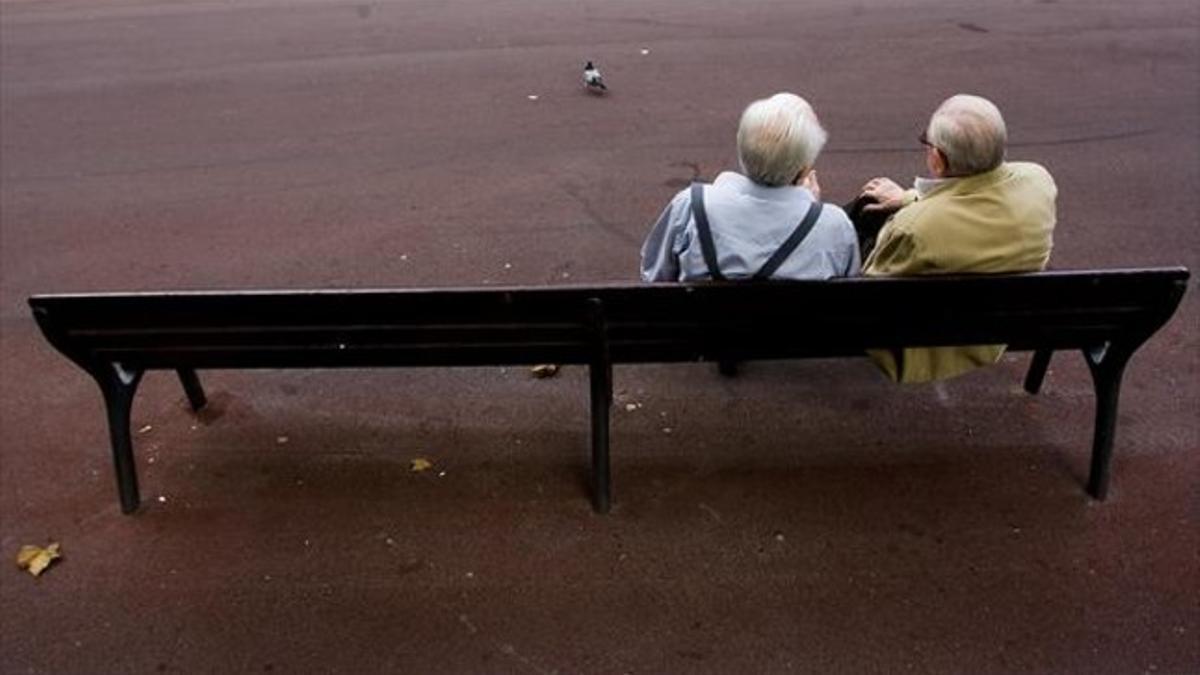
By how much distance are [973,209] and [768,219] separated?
632 millimetres

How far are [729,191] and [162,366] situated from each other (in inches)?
76.5

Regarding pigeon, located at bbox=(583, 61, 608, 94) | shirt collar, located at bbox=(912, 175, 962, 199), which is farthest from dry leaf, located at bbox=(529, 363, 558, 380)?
pigeon, located at bbox=(583, 61, 608, 94)

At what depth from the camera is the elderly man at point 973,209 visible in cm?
340

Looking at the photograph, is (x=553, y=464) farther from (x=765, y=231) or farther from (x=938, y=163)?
(x=938, y=163)

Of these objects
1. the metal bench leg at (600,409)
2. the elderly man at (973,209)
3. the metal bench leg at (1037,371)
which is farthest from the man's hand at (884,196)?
the metal bench leg at (600,409)

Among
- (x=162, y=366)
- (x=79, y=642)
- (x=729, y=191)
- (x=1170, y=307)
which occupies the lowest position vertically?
Answer: (x=79, y=642)

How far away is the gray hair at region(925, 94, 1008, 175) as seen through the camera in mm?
3365

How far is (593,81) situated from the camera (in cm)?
809

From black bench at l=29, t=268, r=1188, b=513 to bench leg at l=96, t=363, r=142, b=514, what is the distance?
14 mm

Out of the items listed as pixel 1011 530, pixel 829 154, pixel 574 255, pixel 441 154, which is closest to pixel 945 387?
pixel 1011 530

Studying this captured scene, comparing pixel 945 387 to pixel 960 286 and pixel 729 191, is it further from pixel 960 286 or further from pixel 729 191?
pixel 729 191

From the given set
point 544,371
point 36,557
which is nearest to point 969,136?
point 544,371

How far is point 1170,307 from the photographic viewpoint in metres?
3.33

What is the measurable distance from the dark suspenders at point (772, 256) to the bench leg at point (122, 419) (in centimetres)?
194
